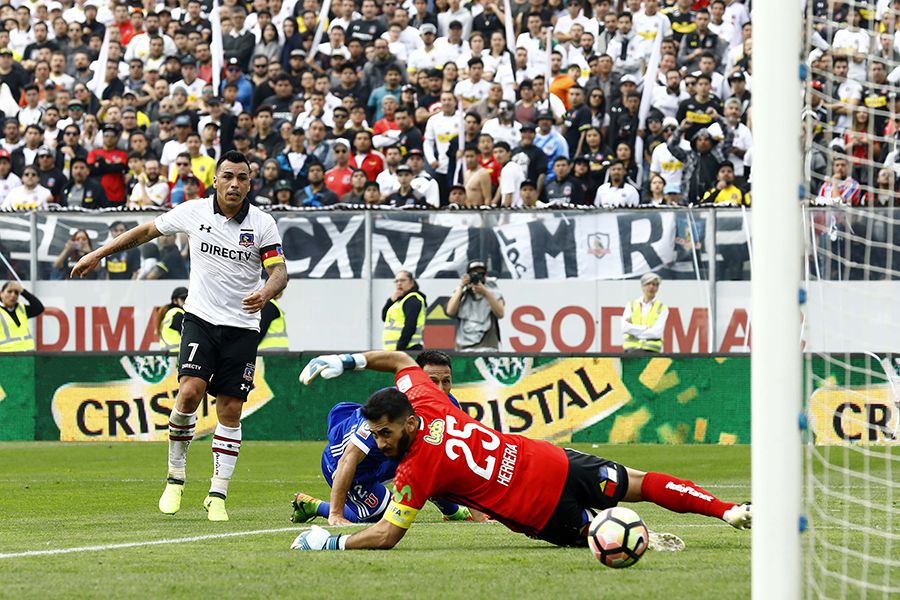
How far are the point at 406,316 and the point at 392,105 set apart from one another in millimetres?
4956

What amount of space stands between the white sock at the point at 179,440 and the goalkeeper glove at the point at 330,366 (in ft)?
9.01

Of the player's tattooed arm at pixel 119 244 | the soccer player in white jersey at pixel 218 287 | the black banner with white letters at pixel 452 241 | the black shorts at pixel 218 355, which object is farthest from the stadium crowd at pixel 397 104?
the player's tattooed arm at pixel 119 244

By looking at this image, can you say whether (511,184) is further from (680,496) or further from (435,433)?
(435,433)

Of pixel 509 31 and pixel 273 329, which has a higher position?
pixel 509 31

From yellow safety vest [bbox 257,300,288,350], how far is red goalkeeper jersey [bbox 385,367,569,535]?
1176 centimetres

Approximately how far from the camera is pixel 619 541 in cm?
735

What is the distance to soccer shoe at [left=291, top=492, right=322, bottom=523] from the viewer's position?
1022 cm

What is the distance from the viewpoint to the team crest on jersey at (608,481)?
8.34 meters

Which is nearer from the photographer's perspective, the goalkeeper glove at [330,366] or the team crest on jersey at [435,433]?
the team crest on jersey at [435,433]

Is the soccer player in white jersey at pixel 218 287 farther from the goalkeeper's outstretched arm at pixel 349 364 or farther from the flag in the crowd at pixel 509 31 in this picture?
the flag in the crowd at pixel 509 31

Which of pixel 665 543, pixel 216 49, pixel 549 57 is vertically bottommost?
pixel 665 543

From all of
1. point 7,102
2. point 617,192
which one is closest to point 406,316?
point 617,192

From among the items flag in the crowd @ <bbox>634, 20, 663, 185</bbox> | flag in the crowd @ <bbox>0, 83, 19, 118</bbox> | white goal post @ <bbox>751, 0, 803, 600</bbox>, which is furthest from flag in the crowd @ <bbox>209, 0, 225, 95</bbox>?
white goal post @ <bbox>751, 0, 803, 600</bbox>

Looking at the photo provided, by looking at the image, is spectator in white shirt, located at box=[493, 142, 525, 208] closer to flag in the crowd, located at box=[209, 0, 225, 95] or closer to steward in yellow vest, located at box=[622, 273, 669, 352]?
steward in yellow vest, located at box=[622, 273, 669, 352]
